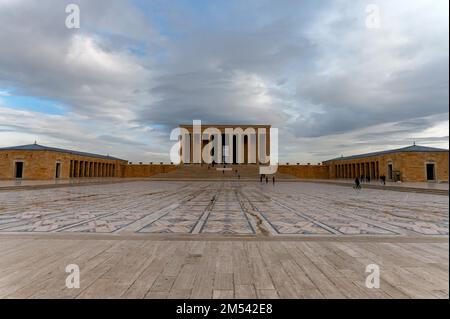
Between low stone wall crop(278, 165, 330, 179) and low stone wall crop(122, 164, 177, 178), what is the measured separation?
77.8 feet

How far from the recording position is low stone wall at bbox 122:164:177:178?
2312 inches

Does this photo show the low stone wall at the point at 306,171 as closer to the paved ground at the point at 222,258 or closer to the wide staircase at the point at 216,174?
the wide staircase at the point at 216,174

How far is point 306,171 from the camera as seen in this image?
2399 inches

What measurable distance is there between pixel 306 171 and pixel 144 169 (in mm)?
35768

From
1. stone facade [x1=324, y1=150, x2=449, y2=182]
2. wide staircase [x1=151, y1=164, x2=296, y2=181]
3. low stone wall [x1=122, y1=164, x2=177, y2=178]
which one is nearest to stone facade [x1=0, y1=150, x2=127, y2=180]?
wide staircase [x1=151, y1=164, x2=296, y2=181]

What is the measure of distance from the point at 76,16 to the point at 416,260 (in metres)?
6.21

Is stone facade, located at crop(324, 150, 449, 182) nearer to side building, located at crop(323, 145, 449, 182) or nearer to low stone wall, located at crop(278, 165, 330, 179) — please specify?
side building, located at crop(323, 145, 449, 182)

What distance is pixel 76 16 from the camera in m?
4.44

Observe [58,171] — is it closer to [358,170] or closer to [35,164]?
[35,164]

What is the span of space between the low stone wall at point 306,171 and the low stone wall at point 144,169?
77.8 feet

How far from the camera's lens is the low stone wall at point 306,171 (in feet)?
195
